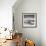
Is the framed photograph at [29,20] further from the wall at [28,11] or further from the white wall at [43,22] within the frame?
the white wall at [43,22]

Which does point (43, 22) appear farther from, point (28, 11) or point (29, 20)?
point (28, 11)

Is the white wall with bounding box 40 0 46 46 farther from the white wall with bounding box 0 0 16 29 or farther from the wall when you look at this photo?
the white wall with bounding box 0 0 16 29

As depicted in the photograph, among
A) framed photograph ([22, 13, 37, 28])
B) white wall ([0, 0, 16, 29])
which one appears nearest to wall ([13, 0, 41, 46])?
framed photograph ([22, 13, 37, 28])

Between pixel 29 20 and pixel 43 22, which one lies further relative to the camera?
pixel 29 20

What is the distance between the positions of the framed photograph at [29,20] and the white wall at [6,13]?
1.22 meters

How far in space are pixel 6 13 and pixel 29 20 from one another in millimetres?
1475

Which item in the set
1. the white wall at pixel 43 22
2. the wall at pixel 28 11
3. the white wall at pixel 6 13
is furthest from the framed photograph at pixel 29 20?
the white wall at pixel 6 13

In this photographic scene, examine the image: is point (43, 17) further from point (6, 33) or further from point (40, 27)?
point (6, 33)

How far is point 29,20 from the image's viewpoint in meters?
5.84

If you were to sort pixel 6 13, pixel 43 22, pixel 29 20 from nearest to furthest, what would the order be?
pixel 6 13 < pixel 43 22 < pixel 29 20

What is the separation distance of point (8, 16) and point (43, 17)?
1.73 m

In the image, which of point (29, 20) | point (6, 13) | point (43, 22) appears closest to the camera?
point (6, 13)

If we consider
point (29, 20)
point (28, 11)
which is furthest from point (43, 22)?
point (28, 11)

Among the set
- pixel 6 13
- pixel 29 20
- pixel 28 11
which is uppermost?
pixel 28 11
